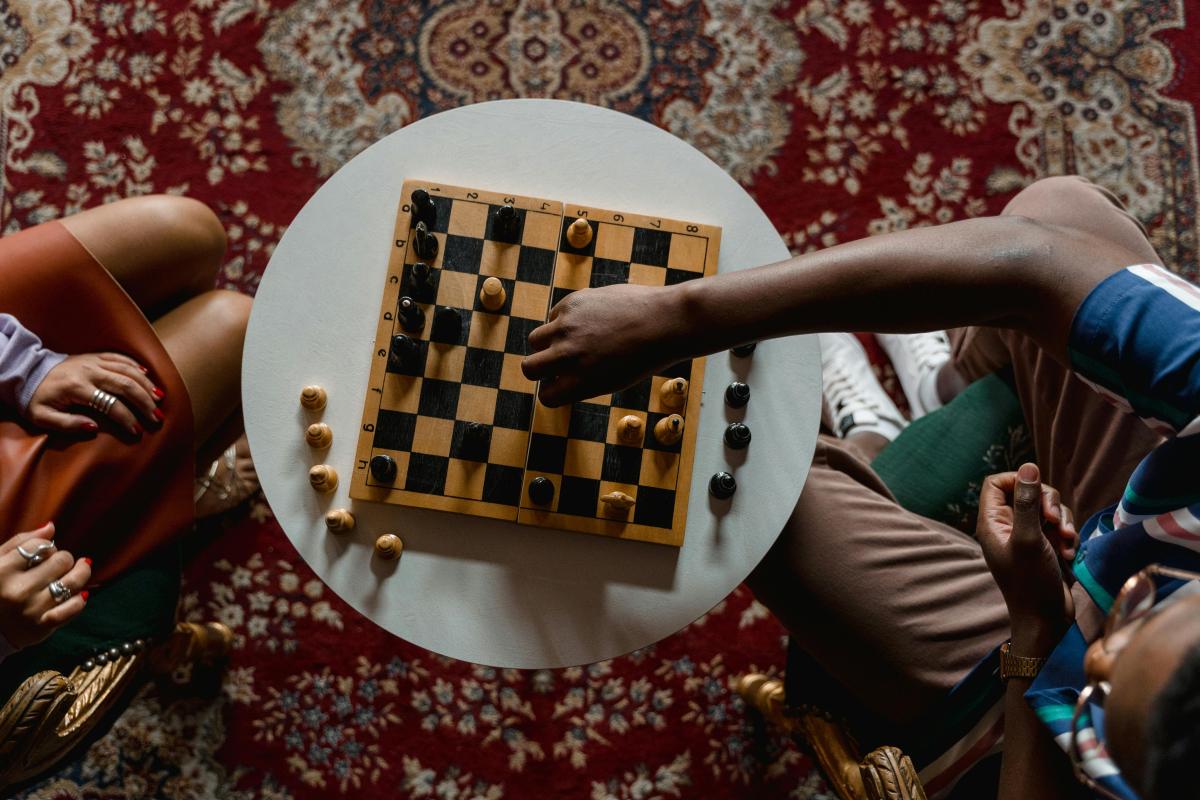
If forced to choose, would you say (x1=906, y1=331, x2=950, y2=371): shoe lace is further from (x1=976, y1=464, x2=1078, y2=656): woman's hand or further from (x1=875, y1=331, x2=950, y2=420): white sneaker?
(x1=976, y1=464, x2=1078, y2=656): woman's hand

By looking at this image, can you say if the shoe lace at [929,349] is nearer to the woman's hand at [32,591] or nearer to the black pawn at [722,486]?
the black pawn at [722,486]

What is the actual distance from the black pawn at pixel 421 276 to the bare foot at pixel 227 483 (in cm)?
61

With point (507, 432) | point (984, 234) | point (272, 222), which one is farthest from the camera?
point (272, 222)

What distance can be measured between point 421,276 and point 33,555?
25.3 inches

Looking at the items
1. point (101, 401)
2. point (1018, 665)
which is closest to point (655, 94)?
point (101, 401)

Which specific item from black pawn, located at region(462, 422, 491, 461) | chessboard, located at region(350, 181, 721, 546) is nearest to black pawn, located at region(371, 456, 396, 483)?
chessboard, located at region(350, 181, 721, 546)

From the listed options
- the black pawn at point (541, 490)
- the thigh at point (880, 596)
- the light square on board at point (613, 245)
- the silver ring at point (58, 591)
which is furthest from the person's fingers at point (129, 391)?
the thigh at point (880, 596)

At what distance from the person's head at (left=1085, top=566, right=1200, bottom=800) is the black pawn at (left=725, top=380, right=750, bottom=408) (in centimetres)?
63

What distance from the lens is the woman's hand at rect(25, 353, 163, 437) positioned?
1.26m

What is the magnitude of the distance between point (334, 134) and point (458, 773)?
1.43m

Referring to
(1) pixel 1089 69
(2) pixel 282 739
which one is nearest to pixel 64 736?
(2) pixel 282 739

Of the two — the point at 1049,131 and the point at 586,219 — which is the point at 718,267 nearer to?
the point at 586,219

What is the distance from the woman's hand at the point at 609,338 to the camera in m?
1.09

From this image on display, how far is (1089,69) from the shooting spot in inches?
79.7
